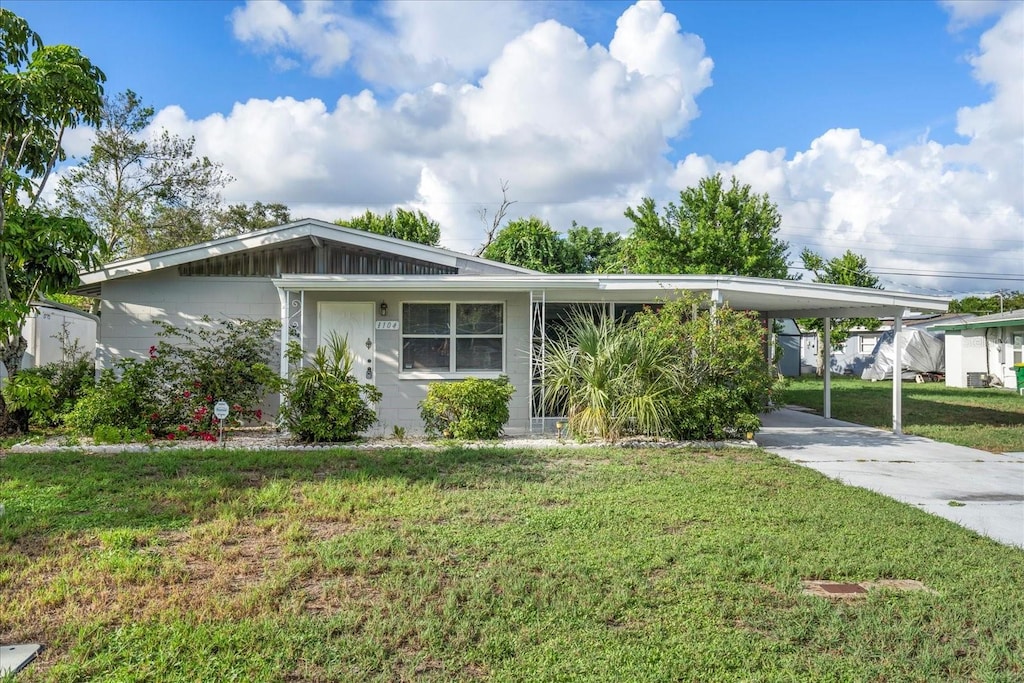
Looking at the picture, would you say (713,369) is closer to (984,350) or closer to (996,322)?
(996,322)

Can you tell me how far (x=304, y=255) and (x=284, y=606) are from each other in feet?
29.9

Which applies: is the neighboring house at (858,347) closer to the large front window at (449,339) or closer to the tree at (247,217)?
the large front window at (449,339)

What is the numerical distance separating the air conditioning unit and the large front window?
71.3 ft

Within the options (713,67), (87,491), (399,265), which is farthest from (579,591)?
(713,67)

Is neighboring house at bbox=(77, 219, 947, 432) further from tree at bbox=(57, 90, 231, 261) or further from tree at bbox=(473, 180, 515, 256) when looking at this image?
tree at bbox=(473, 180, 515, 256)

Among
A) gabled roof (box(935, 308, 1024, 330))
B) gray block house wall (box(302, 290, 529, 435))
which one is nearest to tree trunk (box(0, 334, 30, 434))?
gray block house wall (box(302, 290, 529, 435))

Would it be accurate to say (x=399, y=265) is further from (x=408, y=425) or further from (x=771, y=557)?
(x=771, y=557)

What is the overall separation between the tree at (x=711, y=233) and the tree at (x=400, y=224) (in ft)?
29.6

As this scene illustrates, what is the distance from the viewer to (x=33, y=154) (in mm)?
10250

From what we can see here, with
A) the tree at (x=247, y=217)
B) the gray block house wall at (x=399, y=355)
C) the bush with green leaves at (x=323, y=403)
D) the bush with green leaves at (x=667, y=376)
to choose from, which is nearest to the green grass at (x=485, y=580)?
the bush with green leaves at (x=323, y=403)

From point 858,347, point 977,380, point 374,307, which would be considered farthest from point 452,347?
point 858,347

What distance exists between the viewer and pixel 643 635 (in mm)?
3451

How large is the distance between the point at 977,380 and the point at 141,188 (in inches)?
1250

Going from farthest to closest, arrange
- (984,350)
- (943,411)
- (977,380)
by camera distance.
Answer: (984,350) → (977,380) → (943,411)
